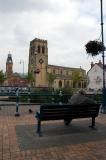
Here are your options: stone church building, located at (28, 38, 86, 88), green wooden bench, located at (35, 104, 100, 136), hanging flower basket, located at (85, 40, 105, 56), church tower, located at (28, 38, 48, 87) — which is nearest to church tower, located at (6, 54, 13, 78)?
stone church building, located at (28, 38, 86, 88)

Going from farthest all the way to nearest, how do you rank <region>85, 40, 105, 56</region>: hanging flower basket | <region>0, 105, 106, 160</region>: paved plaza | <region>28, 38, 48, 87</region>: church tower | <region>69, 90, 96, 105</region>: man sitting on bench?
<region>28, 38, 48, 87</region>: church tower, <region>85, 40, 105, 56</region>: hanging flower basket, <region>69, 90, 96, 105</region>: man sitting on bench, <region>0, 105, 106, 160</region>: paved plaza

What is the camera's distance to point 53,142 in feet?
24.6

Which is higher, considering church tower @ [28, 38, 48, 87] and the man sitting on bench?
church tower @ [28, 38, 48, 87]

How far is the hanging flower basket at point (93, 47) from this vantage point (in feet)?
38.5

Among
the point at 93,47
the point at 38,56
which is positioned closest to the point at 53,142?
the point at 93,47

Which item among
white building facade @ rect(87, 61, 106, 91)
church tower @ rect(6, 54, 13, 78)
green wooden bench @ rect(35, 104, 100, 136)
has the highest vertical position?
church tower @ rect(6, 54, 13, 78)

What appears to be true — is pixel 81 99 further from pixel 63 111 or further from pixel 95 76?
pixel 95 76

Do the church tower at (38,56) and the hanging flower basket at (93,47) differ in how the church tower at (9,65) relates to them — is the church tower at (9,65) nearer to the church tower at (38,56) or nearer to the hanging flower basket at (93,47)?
the church tower at (38,56)

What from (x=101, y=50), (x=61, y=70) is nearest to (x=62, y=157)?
(x=101, y=50)

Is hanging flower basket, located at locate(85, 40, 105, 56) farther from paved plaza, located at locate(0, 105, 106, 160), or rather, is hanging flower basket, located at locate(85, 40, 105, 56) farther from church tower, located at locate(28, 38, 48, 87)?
church tower, located at locate(28, 38, 48, 87)

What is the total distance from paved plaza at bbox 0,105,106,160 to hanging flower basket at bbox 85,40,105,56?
10.6 ft

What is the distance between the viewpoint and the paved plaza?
20.8 feet

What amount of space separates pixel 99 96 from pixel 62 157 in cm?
1093

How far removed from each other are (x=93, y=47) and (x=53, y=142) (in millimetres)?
5407
